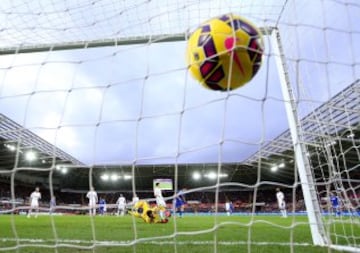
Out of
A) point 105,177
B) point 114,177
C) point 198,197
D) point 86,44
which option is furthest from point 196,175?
point 86,44

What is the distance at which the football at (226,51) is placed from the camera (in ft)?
8.32

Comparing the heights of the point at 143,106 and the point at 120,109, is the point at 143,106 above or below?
below

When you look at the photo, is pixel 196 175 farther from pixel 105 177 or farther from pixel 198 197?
pixel 105 177

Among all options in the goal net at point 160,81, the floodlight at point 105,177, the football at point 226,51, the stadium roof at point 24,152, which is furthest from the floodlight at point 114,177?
the football at point 226,51

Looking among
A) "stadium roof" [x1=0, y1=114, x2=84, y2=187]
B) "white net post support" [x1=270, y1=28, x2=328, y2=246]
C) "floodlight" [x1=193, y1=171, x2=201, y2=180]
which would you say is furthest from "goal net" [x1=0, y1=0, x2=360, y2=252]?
"floodlight" [x1=193, y1=171, x2=201, y2=180]

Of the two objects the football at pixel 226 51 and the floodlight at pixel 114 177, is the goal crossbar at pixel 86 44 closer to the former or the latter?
the football at pixel 226 51

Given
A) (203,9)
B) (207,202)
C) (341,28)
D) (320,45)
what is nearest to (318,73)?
(320,45)

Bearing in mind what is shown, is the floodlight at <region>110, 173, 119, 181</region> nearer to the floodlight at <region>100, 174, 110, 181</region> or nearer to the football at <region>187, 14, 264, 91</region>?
the floodlight at <region>100, 174, 110, 181</region>

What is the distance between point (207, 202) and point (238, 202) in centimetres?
332

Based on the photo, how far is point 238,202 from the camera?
34062 mm

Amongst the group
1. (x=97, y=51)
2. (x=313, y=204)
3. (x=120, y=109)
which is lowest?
(x=313, y=204)

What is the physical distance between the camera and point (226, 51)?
2529 millimetres

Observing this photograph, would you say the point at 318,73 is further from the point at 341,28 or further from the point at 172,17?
the point at 172,17

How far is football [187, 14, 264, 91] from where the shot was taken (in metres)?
2.54
